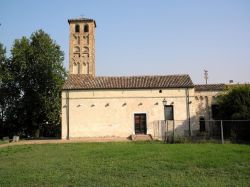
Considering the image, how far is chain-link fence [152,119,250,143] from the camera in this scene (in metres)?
21.3

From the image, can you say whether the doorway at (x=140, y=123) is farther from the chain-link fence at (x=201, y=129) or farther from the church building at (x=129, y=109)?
the chain-link fence at (x=201, y=129)

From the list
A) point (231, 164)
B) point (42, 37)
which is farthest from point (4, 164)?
point (42, 37)

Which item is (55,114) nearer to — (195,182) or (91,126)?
(91,126)

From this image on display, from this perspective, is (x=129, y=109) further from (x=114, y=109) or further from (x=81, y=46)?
(x=81, y=46)

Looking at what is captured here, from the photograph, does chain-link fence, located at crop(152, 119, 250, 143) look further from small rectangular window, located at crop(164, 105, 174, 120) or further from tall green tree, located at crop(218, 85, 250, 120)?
tall green tree, located at crop(218, 85, 250, 120)

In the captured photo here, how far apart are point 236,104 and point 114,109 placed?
11408 millimetres

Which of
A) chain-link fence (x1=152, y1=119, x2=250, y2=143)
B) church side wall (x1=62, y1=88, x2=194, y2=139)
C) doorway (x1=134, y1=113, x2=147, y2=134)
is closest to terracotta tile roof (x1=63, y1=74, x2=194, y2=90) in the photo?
church side wall (x1=62, y1=88, x2=194, y2=139)

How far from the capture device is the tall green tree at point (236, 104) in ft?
73.8

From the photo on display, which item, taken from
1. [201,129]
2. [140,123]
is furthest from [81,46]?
[201,129]

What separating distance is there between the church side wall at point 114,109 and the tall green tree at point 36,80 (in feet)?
23.6

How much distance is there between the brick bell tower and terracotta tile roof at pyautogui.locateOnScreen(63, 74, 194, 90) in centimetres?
558

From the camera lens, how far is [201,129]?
1158 inches

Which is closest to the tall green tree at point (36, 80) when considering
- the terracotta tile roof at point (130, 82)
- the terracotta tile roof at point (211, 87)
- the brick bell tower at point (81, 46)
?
the brick bell tower at point (81, 46)

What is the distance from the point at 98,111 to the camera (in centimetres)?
2858
